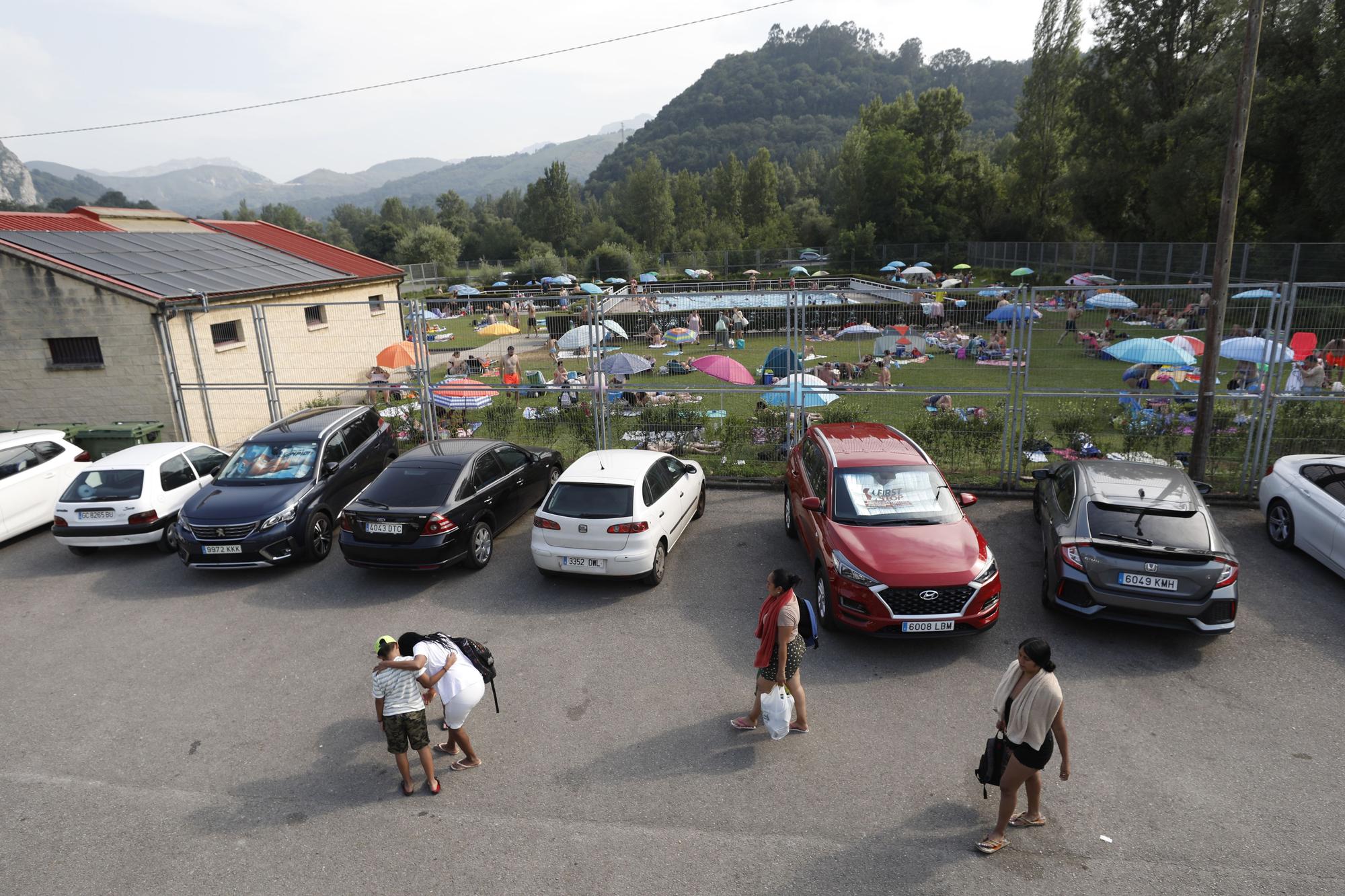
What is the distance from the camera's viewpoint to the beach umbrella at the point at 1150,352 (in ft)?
36.1

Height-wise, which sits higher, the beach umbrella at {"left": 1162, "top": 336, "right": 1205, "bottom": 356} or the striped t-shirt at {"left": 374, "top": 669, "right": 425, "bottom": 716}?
the beach umbrella at {"left": 1162, "top": 336, "right": 1205, "bottom": 356}

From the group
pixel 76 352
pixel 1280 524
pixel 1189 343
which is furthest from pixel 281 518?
pixel 1189 343

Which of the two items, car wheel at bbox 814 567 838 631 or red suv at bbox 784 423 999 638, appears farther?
car wheel at bbox 814 567 838 631

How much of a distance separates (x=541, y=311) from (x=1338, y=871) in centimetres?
1196

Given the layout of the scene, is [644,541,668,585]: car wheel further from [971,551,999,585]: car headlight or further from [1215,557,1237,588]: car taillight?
[1215,557,1237,588]: car taillight

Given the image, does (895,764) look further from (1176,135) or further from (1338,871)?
(1176,135)

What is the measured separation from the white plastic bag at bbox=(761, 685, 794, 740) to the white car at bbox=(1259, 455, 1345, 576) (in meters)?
6.88

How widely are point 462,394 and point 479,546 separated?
15.5 ft

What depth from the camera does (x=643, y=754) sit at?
232 inches

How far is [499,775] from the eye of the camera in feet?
18.7

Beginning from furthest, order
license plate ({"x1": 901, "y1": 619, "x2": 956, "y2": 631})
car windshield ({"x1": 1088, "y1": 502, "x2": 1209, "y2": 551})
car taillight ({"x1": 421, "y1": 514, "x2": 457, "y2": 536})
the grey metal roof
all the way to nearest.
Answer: the grey metal roof < car taillight ({"x1": 421, "y1": 514, "x2": 457, "y2": 536}) < car windshield ({"x1": 1088, "y1": 502, "x2": 1209, "y2": 551}) < license plate ({"x1": 901, "y1": 619, "x2": 956, "y2": 631})

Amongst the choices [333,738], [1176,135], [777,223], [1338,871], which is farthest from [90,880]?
[777,223]

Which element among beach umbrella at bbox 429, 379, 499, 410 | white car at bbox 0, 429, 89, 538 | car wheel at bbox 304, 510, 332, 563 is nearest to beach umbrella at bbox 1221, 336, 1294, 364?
beach umbrella at bbox 429, 379, 499, 410

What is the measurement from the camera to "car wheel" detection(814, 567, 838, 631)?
743 centimetres
